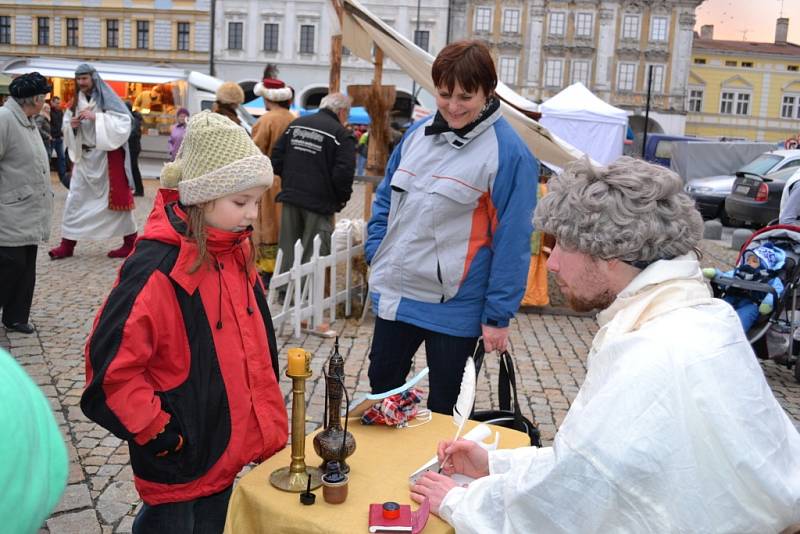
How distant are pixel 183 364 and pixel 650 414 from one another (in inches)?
52.1

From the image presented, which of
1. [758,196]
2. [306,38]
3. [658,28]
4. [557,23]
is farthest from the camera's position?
[658,28]

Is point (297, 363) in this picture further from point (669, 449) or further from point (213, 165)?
point (669, 449)

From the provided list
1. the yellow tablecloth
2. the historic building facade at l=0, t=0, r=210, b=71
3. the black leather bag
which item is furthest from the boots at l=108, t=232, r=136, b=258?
the historic building facade at l=0, t=0, r=210, b=71

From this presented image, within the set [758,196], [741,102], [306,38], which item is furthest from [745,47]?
[758,196]

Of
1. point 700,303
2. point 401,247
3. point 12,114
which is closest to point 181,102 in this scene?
point 12,114

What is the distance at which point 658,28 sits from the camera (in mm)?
51969

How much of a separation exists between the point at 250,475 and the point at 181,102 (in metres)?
22.5

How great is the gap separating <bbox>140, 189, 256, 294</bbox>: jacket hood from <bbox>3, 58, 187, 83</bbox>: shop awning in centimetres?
2173

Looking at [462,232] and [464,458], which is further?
[462,232]

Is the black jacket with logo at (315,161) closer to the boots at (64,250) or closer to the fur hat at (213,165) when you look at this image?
the boots at (64,250)

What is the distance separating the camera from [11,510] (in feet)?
3.21

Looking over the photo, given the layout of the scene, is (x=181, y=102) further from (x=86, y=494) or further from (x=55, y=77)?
(x=86, y=494)

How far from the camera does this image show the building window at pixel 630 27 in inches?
2046

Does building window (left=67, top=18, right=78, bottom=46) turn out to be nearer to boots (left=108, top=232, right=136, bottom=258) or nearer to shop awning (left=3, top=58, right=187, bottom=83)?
shop awning (left=3, top=58, right=187, bottom=83)
